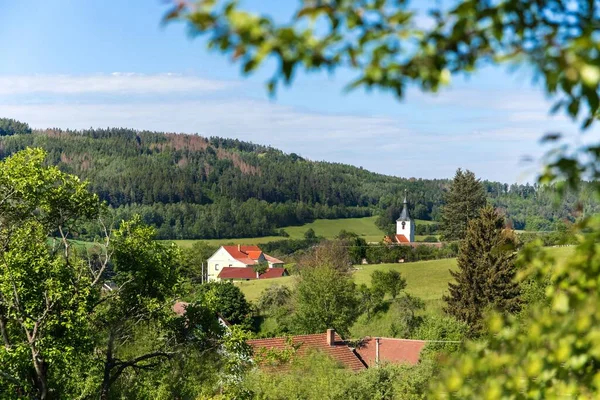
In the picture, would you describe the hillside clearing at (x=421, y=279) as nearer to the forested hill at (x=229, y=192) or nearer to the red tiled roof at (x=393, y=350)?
the red tiled roof at (x=393, y=350)

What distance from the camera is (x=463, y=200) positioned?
5834 centimetres

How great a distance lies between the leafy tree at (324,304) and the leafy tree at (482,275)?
235 inches

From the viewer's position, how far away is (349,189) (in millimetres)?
179125

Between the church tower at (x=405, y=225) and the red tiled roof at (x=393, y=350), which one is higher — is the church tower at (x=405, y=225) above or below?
above

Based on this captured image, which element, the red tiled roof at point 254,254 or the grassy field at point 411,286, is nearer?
the grassy field at point 411,286

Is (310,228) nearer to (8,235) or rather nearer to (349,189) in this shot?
(349,189)

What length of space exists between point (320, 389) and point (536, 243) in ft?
56.1

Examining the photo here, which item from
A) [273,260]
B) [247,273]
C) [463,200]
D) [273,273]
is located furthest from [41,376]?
[273,260]

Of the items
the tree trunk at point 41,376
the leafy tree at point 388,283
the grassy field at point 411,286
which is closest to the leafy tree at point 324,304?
the grassy field at point 411,286

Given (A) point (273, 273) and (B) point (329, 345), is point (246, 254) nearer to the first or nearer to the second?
(A) point (273, 273)

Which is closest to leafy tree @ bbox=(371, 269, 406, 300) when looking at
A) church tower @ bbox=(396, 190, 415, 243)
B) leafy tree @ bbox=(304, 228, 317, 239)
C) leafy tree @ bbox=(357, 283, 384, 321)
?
leafy tree @ bbox=(357, 283, 384, 321)

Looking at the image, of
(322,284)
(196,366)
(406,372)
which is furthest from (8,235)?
(322,284)

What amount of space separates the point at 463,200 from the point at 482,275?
2065cm

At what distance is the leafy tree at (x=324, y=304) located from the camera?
41312 millimetres
